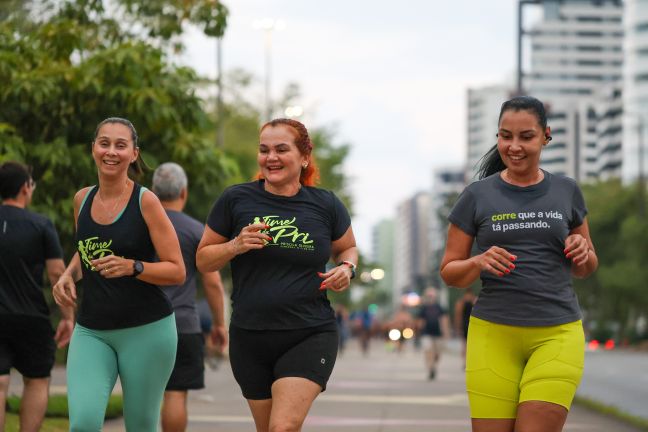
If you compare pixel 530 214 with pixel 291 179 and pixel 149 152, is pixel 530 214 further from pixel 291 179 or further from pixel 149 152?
pixel 149 152

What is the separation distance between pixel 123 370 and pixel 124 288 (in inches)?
15.2

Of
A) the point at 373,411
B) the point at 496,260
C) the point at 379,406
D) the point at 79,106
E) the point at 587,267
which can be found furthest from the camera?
the point at 379,406

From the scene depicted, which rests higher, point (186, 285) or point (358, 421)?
point (186, 285)

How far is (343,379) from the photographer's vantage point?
82.9 ft

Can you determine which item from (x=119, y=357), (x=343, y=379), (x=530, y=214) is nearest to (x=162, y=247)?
(x=119, y=357)

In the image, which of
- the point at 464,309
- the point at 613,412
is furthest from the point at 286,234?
the point at 464,309

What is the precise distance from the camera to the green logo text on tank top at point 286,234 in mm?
6441

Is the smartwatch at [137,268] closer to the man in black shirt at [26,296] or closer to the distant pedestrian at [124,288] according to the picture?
the distant pedestrian at [124,288]

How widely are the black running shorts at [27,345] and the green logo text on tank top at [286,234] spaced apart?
248 cm

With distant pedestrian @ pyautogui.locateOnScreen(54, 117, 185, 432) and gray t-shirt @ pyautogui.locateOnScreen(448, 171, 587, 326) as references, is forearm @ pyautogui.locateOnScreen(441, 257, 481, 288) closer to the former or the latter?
gray t-shirt @ pyautogui.locateOnScreen(448, 171, 587, 326)

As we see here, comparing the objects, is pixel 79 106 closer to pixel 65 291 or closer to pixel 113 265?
pixel 65 291

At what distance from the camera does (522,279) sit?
6105mm

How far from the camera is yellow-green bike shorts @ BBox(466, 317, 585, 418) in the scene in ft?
19.7

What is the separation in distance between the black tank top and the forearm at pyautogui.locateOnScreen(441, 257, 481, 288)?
142 cm
